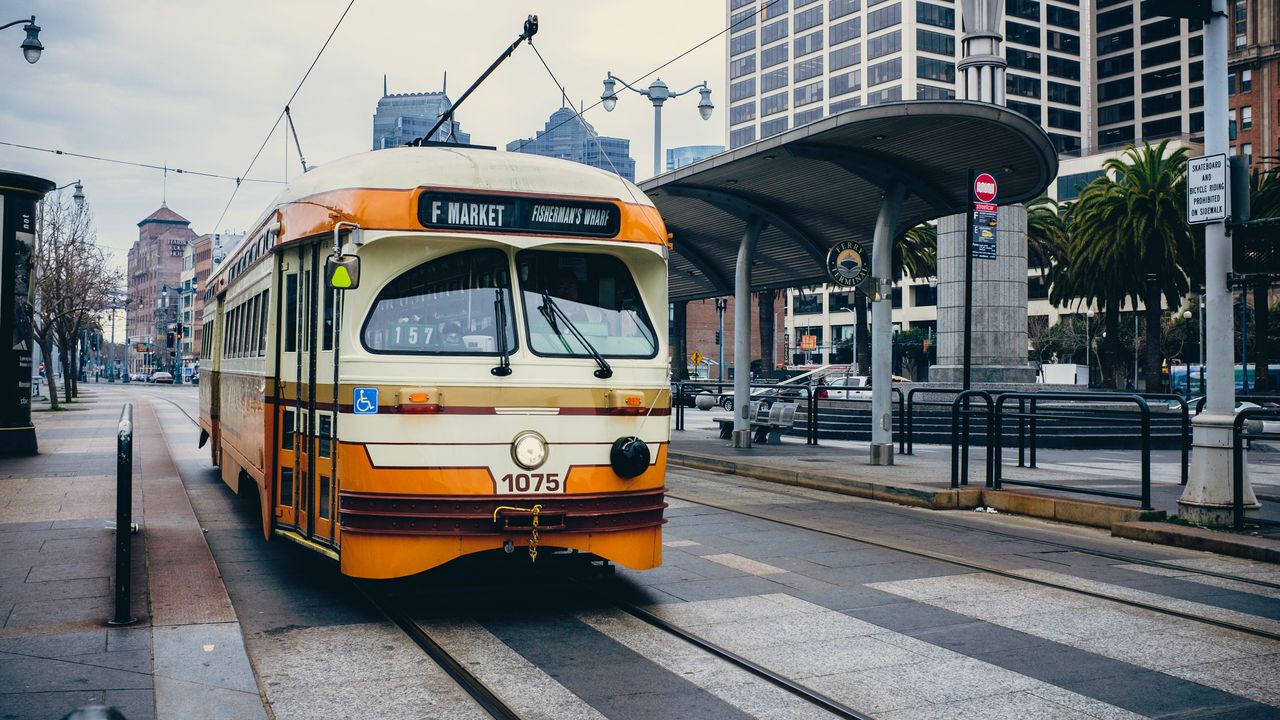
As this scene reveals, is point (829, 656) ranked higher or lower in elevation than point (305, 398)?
lower

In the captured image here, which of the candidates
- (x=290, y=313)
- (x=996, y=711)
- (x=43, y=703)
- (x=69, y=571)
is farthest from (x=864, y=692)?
(x=69, y=571)

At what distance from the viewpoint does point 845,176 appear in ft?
55.2

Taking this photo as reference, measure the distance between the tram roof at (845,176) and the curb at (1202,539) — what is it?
571cm

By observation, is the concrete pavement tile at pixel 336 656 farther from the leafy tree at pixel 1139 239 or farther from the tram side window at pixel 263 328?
the leafy tree at pixel 1139 239

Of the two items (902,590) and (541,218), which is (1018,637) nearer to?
(902,590)

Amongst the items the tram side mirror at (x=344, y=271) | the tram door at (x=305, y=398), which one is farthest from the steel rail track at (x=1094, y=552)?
the tram side mirror at (x=344, y=271)

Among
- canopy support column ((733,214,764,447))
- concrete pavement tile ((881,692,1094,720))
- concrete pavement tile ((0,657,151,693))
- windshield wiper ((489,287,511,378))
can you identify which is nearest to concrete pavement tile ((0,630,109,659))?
concrete pavement tile ((0,657,151,693))

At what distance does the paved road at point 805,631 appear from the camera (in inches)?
209

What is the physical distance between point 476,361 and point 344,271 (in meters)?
0.96

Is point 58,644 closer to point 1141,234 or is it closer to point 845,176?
point 845,176

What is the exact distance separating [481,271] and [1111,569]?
18.6 ft

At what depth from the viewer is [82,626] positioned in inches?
255

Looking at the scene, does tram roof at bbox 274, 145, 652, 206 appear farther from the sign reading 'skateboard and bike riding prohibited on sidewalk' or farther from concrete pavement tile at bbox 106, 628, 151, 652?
the sign reading 'skateboard and bike riding prohibited on sidewalk'

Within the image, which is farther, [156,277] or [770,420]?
[156,277]
